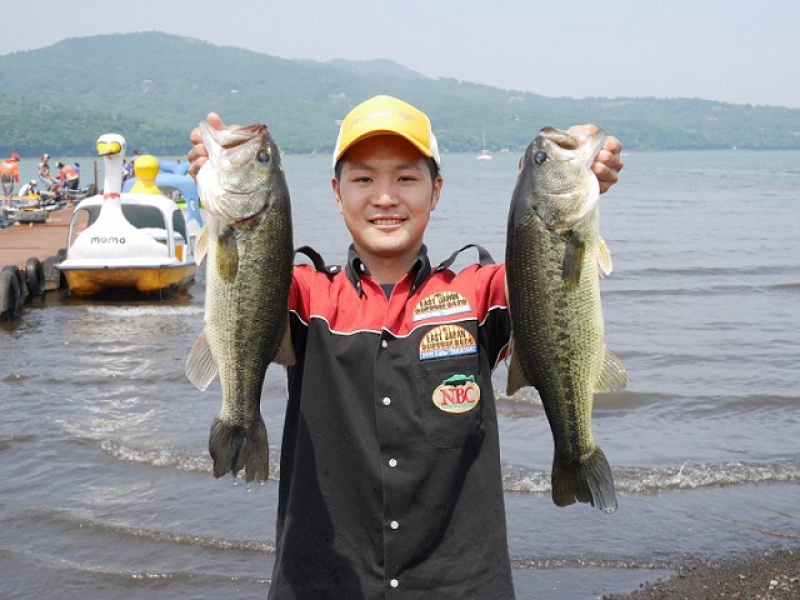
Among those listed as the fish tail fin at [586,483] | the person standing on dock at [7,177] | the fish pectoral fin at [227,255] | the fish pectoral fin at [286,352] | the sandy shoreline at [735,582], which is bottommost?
the sandy shoreline at [735,582]

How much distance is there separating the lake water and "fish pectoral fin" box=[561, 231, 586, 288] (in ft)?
12.6

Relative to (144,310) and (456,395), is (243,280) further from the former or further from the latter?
(144,310)

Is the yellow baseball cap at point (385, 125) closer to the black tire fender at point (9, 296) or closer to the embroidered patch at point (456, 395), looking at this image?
the embroidered patch at point (456, 395)

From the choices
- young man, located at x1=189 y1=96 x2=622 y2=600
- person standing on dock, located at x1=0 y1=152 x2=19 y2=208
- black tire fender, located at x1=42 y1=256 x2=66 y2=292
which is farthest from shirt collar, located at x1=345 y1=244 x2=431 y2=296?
person standing on dock, located at x1=0 y1=152 x2=19 y2=208

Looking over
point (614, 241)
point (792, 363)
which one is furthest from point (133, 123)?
point (792, 363)

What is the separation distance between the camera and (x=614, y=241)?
3209cm

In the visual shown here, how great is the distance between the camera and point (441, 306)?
3.35m

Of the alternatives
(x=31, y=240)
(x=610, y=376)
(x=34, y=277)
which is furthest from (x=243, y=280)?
(x=31, y=240)

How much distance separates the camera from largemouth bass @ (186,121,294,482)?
2.96 meters

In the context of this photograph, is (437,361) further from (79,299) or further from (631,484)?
(79,299)

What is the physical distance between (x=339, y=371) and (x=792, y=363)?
1172 cm

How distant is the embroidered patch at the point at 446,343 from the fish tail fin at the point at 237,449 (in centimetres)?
61

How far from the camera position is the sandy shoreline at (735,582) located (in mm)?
5922

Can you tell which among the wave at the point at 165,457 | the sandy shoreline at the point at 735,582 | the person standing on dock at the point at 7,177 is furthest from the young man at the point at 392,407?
the person standing on dock at the point at 7,177
